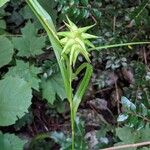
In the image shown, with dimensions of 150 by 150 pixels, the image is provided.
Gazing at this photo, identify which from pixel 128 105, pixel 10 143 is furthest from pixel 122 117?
pixel 10 143

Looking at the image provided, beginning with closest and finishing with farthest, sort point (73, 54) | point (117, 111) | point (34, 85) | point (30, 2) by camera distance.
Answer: point (73, 54), point (30, 2), point (34, 85), point (117, 111)

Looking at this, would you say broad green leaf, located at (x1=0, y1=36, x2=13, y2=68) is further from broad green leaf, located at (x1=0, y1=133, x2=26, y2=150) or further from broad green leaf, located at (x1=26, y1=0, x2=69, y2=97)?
broad green leaf, located at (x1=26, y1=0, x2=69, y2=97)

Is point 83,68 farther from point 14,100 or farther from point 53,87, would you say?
point 14,100

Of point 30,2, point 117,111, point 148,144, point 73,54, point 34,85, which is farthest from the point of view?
point 117,111

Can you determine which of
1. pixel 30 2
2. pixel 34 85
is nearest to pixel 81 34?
pixel 30 2

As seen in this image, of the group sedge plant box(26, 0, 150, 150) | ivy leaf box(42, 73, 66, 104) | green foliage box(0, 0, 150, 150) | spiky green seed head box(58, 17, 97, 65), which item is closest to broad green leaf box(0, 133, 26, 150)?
green foliage box(0, 0, 150, 150)

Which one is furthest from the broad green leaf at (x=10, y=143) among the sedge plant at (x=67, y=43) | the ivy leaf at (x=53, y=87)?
the sedge plant at (x=67, y=43)

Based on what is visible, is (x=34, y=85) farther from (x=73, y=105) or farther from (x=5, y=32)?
(x=73, y=105)
